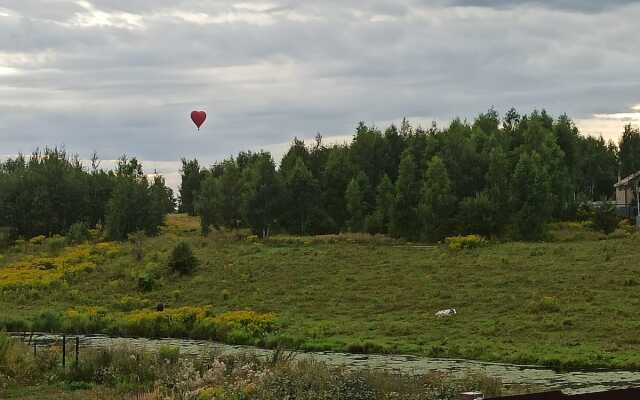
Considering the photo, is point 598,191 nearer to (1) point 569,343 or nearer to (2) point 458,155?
(2) point 458,155

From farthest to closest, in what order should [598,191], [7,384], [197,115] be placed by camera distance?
1. [598,191]
2. [197,115]
3. [7,384]

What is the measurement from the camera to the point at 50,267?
6469 centimetres

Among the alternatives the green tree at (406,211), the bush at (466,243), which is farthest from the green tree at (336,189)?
the bush at (466,243)

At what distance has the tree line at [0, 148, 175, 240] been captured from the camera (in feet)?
297

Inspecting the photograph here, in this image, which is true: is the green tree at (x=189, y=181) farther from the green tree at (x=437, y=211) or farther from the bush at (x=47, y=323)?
the bush at (x=47, y=323)

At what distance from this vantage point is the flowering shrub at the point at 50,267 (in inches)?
2232

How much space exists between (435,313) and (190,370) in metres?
20.8

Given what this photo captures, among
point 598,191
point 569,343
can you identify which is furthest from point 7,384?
point 598,191

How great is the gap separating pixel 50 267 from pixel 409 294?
107 ft

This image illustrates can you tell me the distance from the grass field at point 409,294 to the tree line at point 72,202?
21514 mm

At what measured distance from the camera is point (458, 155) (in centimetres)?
8575

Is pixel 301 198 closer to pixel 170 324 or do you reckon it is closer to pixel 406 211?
pixel 406 211

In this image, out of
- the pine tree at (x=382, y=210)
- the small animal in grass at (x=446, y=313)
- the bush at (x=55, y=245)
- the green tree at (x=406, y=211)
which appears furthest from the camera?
the pine tree at (x=382, y=210)

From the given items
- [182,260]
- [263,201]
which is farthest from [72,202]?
[182,260]
